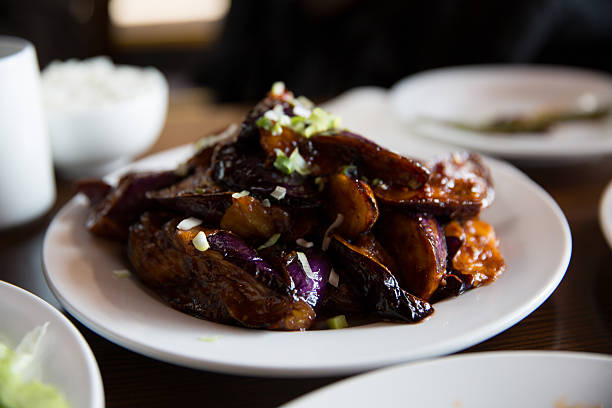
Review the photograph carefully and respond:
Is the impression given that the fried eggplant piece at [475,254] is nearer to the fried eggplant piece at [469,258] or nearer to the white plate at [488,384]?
the fried eggplant piece at [469,258]

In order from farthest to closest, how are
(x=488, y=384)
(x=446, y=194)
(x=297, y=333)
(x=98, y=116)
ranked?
1. (x=98, y=116)
2. (x=446, y=194)
3. (x=297, y=333)
4. (x=488, y=384)

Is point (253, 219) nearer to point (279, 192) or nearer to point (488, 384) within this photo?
point (279, 192)

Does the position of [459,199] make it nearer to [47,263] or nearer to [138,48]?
[47,263]

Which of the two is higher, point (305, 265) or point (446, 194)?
point (446, 194)

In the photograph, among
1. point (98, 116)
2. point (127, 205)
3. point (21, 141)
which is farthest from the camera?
point (98, 116)

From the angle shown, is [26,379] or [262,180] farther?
[262,180]

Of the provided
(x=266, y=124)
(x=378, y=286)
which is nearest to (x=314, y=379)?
(x=378, y=286)

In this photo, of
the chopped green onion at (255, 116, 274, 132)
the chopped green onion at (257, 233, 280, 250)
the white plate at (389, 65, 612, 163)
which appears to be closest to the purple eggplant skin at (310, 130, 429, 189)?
the chopped green onion at (255, 116, 274, 132)
